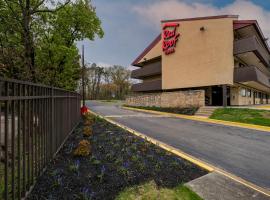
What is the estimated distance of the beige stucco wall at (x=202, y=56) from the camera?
22141mm

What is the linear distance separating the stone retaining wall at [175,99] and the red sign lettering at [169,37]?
5.60m

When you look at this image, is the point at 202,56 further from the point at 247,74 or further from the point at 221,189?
the point at 221,189

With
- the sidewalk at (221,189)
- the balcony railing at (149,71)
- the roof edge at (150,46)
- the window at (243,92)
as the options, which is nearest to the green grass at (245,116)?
the window at (243,92)

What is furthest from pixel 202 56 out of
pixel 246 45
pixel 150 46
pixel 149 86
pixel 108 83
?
pixel 108 83

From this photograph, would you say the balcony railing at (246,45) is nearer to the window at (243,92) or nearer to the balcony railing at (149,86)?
the window at (243,92)

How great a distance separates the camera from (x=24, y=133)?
3.18m

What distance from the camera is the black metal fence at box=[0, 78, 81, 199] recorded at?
2.62 m

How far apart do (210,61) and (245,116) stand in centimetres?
922

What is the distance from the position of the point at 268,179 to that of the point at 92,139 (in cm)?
511

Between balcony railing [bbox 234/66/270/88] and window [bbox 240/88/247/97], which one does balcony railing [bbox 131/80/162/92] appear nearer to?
window [bbox 240/88/247/97]

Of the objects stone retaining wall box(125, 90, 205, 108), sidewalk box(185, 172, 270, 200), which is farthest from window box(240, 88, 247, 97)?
sidewalk box(185, 172, 270, 200)

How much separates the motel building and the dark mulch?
59.8ft

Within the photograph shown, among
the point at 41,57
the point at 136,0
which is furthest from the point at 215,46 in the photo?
the point at 41,57

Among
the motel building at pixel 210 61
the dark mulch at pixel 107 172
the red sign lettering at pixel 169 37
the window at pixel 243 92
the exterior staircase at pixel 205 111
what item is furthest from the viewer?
the red sign lettering at pixel 169 37
